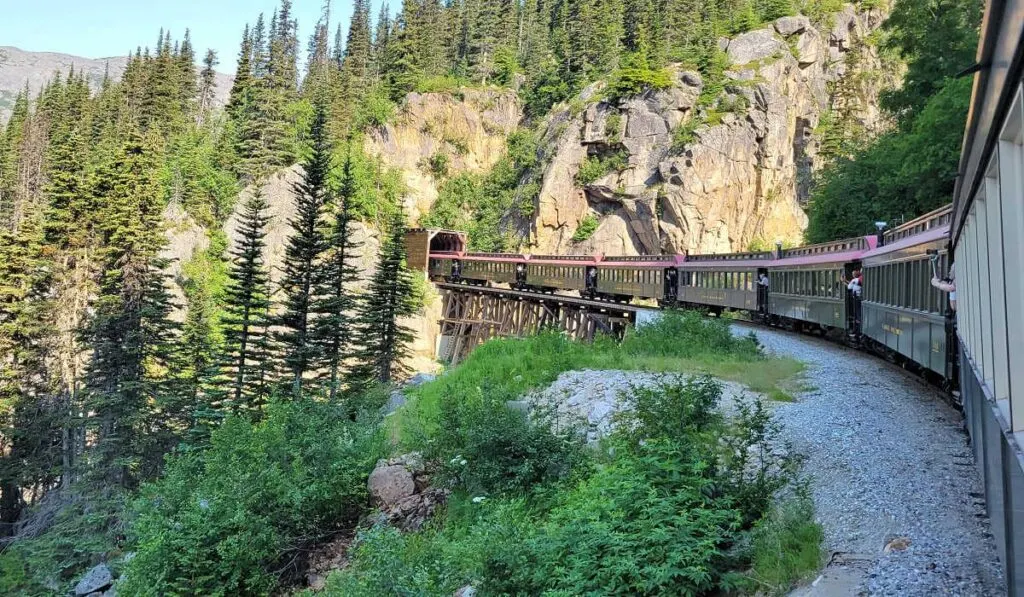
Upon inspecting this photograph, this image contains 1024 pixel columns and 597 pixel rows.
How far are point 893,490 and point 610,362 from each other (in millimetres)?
9265

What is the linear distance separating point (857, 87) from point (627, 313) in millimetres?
51297

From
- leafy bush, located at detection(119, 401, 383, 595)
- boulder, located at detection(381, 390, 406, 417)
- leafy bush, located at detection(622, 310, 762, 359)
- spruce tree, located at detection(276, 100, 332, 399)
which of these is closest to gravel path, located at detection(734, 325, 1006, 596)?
leafy bush, located at detection(622, 310, 762, 359)

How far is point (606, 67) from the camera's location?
230ft

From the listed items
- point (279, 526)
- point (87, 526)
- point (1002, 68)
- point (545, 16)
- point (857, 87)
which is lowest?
point (87, 526)

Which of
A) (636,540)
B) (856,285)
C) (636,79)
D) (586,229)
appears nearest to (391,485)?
(636,540)

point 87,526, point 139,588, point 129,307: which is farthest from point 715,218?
point 139,588

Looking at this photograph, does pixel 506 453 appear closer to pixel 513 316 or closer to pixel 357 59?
pixel 513 316

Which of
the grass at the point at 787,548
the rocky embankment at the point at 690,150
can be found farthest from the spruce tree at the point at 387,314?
the grass at the point at 787,548

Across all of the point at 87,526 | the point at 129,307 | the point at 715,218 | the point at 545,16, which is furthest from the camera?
the point at 545,16

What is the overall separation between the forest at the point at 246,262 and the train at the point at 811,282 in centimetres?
506

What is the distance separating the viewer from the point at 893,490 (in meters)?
6.50

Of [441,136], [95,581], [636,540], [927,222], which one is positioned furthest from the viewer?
[441,136]

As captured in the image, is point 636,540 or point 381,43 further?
point 381,43

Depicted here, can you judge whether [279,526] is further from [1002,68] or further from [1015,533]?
[1002,68]
